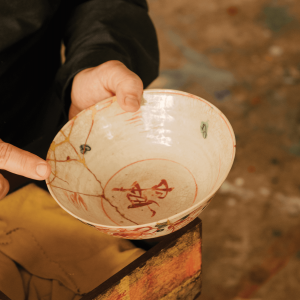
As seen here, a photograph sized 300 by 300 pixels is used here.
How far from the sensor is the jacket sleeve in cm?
75

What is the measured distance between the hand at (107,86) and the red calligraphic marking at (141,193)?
0.56 feet

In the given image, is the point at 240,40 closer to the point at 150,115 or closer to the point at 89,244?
the point at 150,115

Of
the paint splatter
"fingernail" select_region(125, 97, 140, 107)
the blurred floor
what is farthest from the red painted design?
the blurred floor

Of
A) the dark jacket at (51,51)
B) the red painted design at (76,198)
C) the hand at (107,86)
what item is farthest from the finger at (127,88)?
the red painted design at (76,198)

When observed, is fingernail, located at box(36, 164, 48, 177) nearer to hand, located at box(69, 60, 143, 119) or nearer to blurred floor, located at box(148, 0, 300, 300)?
hand, located at box(69, 60, 143, 119)

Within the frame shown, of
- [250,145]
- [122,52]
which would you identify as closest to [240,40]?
[250,145]

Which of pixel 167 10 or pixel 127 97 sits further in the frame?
pixel 167 10

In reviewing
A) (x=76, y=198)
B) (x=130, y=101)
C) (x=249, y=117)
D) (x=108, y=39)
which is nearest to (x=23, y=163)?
(x=76, y=198)

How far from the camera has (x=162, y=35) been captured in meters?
2.39

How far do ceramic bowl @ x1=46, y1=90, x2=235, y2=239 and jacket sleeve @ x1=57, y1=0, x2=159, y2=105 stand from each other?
128mm

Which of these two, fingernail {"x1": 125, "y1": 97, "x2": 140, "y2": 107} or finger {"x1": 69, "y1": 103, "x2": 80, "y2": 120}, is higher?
fingernail {"x1": 125, "y1": 97, "x2": 140, "y2": 107}

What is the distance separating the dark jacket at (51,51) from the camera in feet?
2.27

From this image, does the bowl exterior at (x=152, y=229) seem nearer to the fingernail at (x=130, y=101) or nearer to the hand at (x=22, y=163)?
the hand at (x=22, y=163)

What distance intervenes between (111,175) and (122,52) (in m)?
0.32
